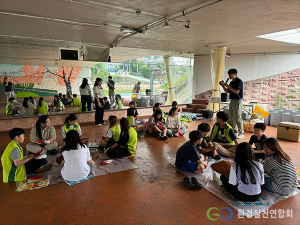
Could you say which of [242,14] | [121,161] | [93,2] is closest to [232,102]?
[242,14]

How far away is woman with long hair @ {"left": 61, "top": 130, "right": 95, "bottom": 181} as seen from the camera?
2.81m

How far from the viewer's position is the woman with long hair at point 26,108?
6477 millimetres

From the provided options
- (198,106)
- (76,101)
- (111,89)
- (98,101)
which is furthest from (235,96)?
(76,101)

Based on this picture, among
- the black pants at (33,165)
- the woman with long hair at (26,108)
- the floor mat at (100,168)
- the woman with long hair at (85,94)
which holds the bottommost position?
the floor mat at (100,168)

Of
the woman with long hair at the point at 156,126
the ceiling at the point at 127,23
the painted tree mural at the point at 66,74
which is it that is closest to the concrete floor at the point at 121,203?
the woman with long hair at the point at 156,126

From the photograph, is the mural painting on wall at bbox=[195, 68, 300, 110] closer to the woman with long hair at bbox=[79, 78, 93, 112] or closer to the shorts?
the woman with long hair at bbox=[79, 78, 93, 112]

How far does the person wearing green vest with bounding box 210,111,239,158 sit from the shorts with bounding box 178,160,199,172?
33.1 inches

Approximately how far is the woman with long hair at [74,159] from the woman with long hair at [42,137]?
1.01 meters

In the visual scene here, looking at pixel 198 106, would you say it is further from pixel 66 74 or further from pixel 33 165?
pixel 33 165

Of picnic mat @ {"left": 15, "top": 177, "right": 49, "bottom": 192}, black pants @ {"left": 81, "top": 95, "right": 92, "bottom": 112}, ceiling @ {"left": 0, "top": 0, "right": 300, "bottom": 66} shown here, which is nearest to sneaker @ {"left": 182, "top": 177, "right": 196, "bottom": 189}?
picnic mat @ {"left": 15, "top": 177, "right": 49, "bottom": 192}

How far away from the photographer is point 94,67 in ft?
25.4

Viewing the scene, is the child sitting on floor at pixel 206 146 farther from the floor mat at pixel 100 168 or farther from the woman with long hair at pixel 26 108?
the woman with long hair at pixel 26 108

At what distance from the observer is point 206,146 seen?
3.76 metres

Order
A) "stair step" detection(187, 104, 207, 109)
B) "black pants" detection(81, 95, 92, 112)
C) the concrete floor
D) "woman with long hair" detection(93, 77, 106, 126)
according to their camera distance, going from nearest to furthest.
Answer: the concrete floor
"woman with long hair" detection(93, 77, 106, 126)
"black pants" detection(81, 95, 92, 112)
"stair step" detection(187, 104, 207, 109)
